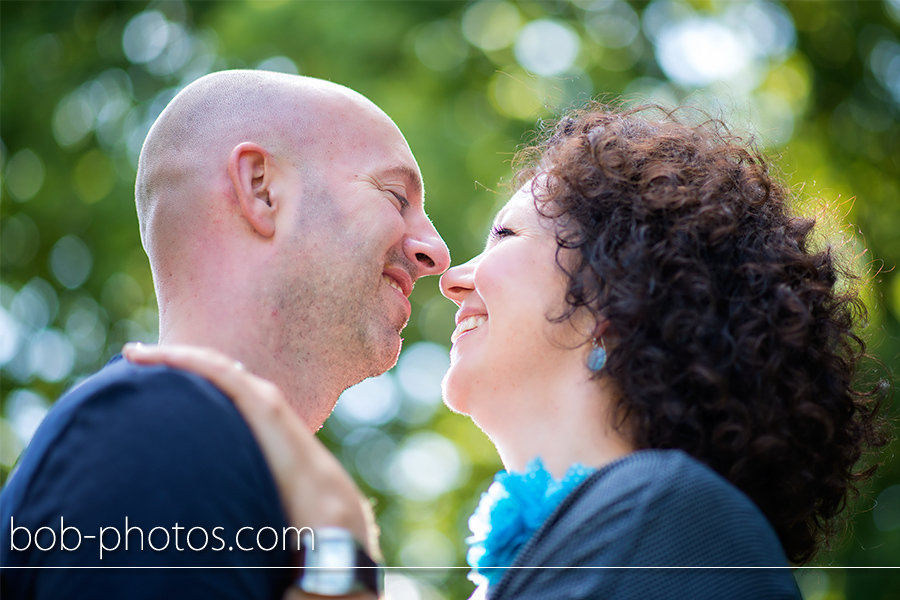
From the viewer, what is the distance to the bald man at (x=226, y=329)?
1.68 meters

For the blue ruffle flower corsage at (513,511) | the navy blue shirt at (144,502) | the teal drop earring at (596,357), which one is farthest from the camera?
the teal drop earring at (596,357)

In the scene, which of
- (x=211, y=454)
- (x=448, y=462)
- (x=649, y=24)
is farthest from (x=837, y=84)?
(x=211, y=454)

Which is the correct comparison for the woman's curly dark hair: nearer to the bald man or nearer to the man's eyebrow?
the man's eyebrow

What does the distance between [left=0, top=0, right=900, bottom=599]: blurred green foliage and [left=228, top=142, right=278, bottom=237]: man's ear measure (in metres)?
4.84

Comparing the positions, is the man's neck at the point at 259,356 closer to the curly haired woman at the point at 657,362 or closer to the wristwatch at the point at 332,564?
the curly haired woman at the point at 657,362

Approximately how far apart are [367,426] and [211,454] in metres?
8.36

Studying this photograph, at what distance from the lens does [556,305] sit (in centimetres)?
268

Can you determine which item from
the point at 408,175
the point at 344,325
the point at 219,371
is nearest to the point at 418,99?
the point at 408,175

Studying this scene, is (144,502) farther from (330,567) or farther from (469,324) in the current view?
(469,324)

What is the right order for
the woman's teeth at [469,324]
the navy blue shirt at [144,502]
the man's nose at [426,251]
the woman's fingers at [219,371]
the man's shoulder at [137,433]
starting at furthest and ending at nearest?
the man's nose at [426,251], the woman's teeth at [469,324], the woman's fingers at [219,371], the man's shoulder at [137,433], the navy blue shirt at [144,502]

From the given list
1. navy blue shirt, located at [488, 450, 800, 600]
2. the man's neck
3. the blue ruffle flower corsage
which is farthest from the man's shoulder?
the blue ruffle flower corsage

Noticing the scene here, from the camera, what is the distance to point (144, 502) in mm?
1692

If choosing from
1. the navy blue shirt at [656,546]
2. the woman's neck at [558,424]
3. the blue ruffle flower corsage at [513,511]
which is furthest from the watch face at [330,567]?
the woman's neck at [558,424]

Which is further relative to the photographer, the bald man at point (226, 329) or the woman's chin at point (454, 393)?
the woman's chin at point (454, 393)
